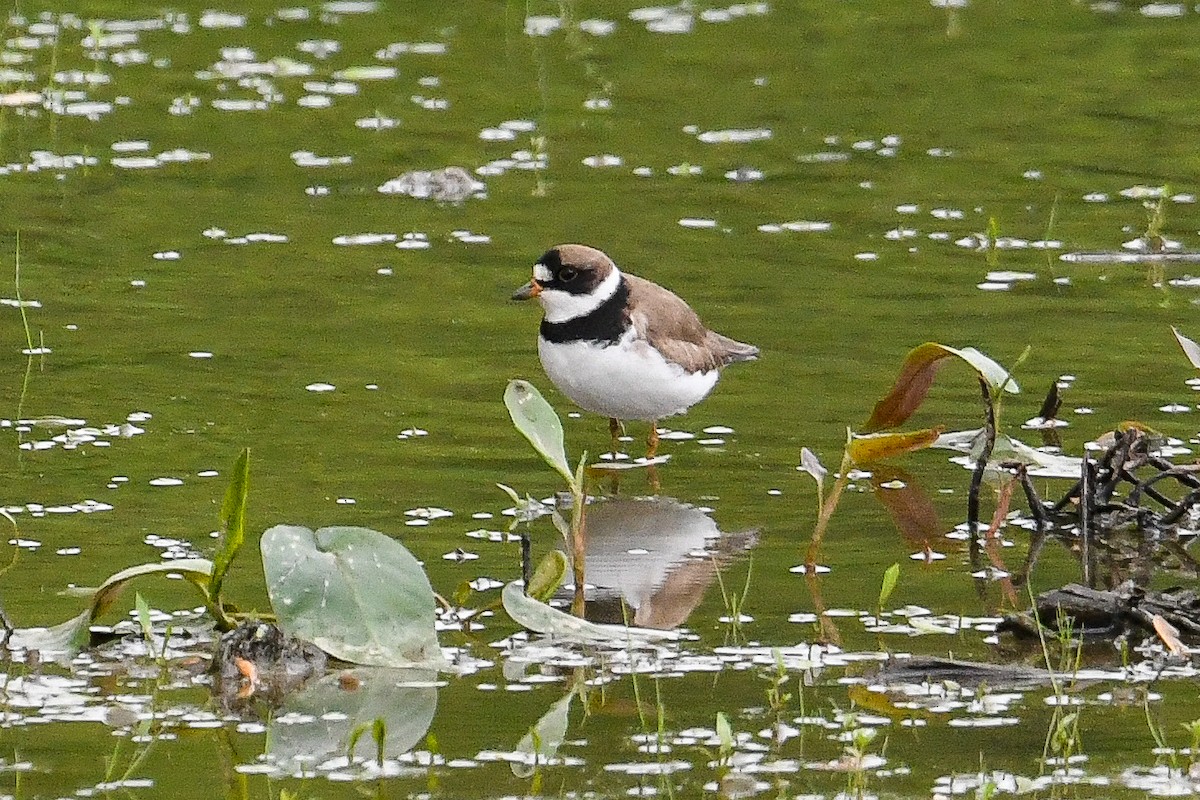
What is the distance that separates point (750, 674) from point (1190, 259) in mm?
6430

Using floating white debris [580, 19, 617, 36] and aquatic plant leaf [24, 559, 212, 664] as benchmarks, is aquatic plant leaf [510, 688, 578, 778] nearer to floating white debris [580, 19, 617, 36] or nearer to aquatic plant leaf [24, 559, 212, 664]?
aquatic plant leaf [24, 559, 212, 664]

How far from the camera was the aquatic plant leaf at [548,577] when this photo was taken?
6.89 meters

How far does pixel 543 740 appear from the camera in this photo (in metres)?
6.00

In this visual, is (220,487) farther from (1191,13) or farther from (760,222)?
(1191,13)

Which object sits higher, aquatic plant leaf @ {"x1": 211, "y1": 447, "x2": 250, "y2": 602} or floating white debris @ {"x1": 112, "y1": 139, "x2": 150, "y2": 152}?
aquatic plant leaf @ {"x1": 211, "y1": 447, "x2": 250, "y2": 602}

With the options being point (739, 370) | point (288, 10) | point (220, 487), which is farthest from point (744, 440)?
point (288, 10)

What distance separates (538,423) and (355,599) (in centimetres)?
97

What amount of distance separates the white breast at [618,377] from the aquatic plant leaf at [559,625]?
2.53 metres

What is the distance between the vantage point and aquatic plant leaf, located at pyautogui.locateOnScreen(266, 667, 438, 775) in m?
5.89

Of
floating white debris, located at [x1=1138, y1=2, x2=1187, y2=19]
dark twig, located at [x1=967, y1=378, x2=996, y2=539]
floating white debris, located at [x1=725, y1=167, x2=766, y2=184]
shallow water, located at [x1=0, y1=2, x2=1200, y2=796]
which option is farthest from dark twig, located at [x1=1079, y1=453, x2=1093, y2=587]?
floating white debris, located at [x1=1138, y1=2, x2=1187, y2=19]

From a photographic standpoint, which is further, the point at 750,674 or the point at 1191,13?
the point at 1191,13

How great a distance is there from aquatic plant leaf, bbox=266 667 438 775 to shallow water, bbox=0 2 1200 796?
0.09 meters

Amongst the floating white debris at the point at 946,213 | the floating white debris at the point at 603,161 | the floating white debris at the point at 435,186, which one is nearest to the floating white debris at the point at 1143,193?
the floating white debris at the point at 946,213

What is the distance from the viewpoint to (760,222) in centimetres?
1315
